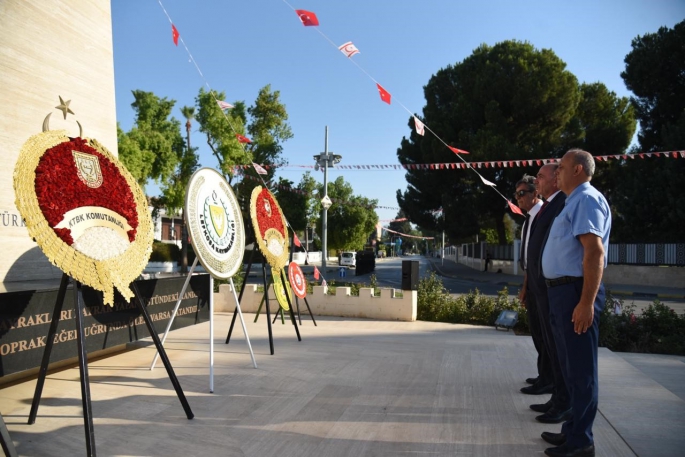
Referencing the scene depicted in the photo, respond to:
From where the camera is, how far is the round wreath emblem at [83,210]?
3.20 metres

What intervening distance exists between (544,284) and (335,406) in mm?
2136

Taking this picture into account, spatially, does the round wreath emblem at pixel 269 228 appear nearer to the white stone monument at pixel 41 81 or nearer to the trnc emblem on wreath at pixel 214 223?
the trnc emblem on wreath at pixel 214 223

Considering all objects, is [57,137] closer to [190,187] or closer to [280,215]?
[190,187]

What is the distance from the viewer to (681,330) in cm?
815

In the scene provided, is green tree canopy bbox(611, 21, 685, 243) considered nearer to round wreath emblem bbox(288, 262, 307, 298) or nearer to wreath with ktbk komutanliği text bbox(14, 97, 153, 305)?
round wreath emblem bbox(288, 262, 307, 298)

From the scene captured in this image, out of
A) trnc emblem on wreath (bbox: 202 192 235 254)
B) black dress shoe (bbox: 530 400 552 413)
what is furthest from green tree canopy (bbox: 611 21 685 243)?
trnc emblem on wreath (bbox: 202 192 235 254)

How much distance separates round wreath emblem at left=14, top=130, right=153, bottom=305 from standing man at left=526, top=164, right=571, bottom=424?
11.2ft

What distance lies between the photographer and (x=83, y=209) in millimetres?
3527

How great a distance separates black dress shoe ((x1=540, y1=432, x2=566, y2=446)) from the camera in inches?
134

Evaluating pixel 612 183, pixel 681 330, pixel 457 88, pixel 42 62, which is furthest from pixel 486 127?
pixel 42 62

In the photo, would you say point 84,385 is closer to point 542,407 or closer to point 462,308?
point 542,407

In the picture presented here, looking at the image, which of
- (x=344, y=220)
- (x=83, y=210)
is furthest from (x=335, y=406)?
(x=344, y=220)

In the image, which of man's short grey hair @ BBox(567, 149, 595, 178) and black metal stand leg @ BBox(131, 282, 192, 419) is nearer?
man's short grey hair @ BBox(567, 149, 595, 178)

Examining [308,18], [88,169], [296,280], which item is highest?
[308,18]
